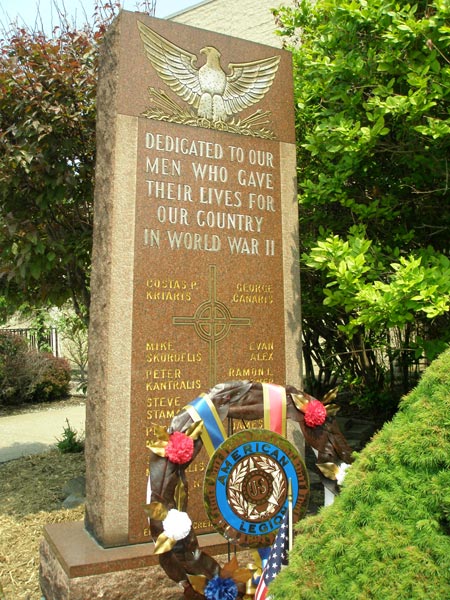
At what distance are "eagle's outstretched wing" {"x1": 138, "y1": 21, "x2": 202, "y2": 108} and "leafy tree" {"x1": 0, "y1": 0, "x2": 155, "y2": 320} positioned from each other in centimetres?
151

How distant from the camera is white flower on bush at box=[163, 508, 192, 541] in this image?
271 cm

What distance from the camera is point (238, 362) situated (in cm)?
411

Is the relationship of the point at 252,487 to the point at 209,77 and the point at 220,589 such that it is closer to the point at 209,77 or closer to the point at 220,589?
the point at 220,589

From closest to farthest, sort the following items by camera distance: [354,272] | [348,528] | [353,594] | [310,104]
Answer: [353,594], [348,528], [354,272], [310,104]

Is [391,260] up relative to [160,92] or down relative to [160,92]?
down

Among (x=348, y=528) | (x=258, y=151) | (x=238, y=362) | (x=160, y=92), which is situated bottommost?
(x=348, y=528)

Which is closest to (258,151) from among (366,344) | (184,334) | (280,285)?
(280,285)

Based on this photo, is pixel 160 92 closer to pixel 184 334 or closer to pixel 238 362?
pixel 184 334

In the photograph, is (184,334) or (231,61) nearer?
(184,334)

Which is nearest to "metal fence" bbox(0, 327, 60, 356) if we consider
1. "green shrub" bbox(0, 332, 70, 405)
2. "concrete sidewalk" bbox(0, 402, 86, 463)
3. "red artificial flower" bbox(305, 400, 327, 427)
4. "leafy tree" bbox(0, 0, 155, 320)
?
"green shrub" bbox(0, 332, 70, 405)

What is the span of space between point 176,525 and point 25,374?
36.1 ft

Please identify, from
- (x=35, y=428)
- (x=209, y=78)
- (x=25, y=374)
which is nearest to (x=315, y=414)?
(x=209, y=78)

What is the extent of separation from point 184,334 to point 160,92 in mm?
1587

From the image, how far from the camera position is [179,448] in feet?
9.20
